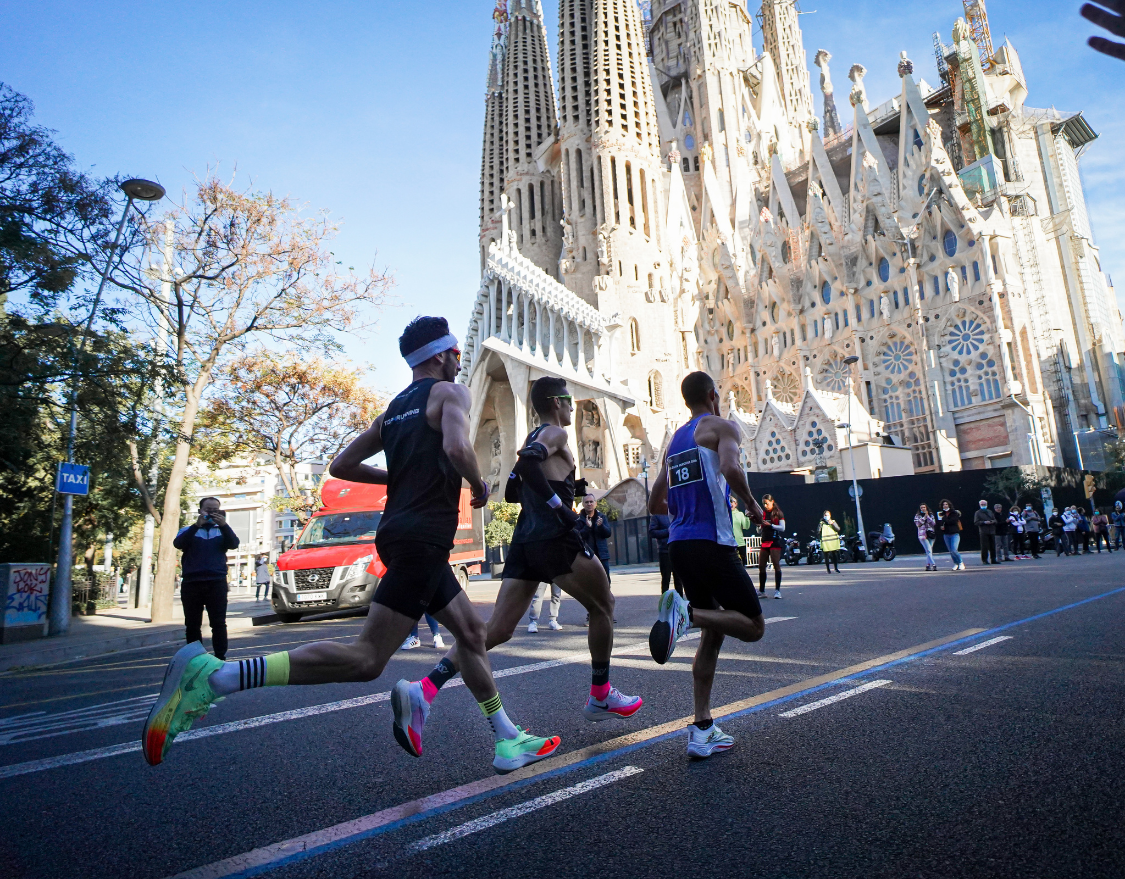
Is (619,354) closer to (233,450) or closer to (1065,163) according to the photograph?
(233,450)

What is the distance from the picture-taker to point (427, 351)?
3.25 meters

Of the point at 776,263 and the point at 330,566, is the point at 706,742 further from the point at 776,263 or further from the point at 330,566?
the point at 776,263

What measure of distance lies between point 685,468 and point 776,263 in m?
48.2

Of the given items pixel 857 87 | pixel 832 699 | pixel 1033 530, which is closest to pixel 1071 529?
pixel 1033 530

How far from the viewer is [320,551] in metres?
12.4

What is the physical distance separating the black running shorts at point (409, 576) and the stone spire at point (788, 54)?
2781 inches

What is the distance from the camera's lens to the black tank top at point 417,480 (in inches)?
A: 114

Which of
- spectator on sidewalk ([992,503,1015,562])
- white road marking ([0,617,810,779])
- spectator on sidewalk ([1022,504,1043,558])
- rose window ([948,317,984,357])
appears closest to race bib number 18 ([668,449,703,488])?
white road marking ([0,617,810,779])

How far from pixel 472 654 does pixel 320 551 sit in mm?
10074

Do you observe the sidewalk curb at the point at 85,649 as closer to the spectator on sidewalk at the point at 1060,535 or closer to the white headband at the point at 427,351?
the white headband at the point at 427,351

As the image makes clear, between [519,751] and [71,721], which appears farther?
[71,721]

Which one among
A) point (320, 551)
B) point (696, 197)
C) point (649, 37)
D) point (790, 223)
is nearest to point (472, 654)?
point (320, 551)

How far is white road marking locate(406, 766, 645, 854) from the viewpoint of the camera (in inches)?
91.7

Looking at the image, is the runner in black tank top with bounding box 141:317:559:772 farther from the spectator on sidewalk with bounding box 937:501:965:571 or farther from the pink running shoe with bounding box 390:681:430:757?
the spectator on sidewalk with bounding box 937:501:965:571
